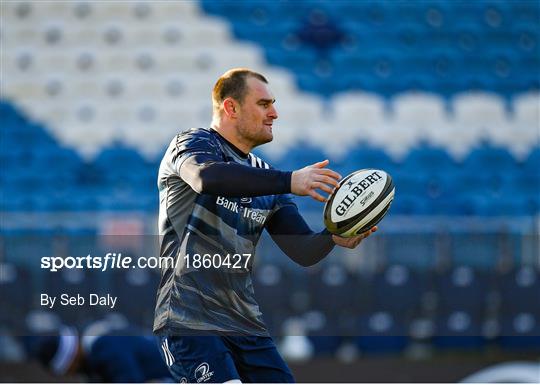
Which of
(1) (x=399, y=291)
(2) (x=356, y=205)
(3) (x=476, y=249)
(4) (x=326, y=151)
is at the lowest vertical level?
(1) (x=399, y=291)

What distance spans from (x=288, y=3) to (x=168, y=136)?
2593mm

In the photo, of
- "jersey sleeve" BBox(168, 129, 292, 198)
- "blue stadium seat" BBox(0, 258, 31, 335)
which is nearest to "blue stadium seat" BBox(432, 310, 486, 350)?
"blue stadium seat" BBox(0, 258, 31, 335)

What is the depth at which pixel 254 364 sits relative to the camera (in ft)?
13.9

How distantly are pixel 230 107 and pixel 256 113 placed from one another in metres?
0.13

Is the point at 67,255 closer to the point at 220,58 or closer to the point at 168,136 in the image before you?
the point at 168,136

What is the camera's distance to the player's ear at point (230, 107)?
4320 millimetres

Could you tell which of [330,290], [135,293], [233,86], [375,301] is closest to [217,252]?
[233,86]

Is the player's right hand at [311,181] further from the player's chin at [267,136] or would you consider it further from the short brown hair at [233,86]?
the short brown hair at [233,86]

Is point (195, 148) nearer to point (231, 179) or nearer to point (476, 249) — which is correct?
point (231, 179)

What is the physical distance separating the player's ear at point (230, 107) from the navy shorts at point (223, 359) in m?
1.02

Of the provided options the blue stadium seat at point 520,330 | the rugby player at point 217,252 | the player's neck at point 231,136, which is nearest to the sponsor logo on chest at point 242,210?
the rugby player at point 217,252

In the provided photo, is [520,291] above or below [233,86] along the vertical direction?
below

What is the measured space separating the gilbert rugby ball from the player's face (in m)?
0.43

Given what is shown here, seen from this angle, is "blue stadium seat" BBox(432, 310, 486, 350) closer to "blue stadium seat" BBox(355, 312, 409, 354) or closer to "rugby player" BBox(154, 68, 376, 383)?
"blue stadium seat" BBox(355, 312, 409, 354)
